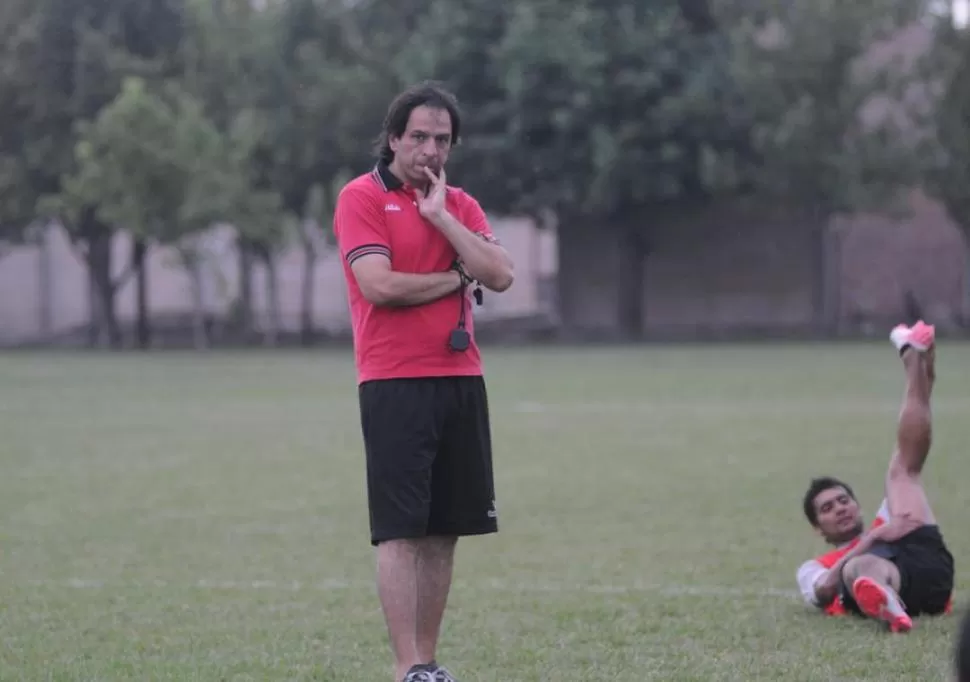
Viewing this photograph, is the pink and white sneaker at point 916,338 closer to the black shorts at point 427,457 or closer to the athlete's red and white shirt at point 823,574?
the athlete's red and white shirt at point 823,574

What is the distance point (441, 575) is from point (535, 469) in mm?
8820

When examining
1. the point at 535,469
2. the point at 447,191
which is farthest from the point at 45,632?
the point at 535,469

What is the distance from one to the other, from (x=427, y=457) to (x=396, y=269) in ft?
2.19

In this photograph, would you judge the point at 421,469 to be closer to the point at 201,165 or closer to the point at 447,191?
the point at 447,191

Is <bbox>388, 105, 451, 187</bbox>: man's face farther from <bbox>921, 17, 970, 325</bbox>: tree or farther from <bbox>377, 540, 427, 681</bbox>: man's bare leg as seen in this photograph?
<bbox>921, 17, 970, 325</bbox>: tree

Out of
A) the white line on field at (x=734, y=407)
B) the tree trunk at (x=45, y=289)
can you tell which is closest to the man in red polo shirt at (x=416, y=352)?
the white line on field at (x=734, y=407)

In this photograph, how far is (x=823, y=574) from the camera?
24.6 feet

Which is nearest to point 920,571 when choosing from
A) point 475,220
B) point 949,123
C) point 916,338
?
point 916,338

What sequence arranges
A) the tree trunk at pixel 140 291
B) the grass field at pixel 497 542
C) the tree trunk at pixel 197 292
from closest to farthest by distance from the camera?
1. the grass field at pixel 497 542
2. the tree trunk at pixel 197 292
3. the tree trunk at pixel 140 291

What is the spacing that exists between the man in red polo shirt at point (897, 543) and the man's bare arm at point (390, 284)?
2.61 metres

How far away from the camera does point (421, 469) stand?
18.5 ft

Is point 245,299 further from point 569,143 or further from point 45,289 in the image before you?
point 45,289

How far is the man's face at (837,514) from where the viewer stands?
770 centimetres

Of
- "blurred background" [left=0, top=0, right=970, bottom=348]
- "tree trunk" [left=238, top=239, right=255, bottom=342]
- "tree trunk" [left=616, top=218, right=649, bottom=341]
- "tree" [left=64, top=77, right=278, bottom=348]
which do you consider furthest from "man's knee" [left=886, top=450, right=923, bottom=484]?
"tree trunk" [left=238, top=239, right=255, bottom=342]
